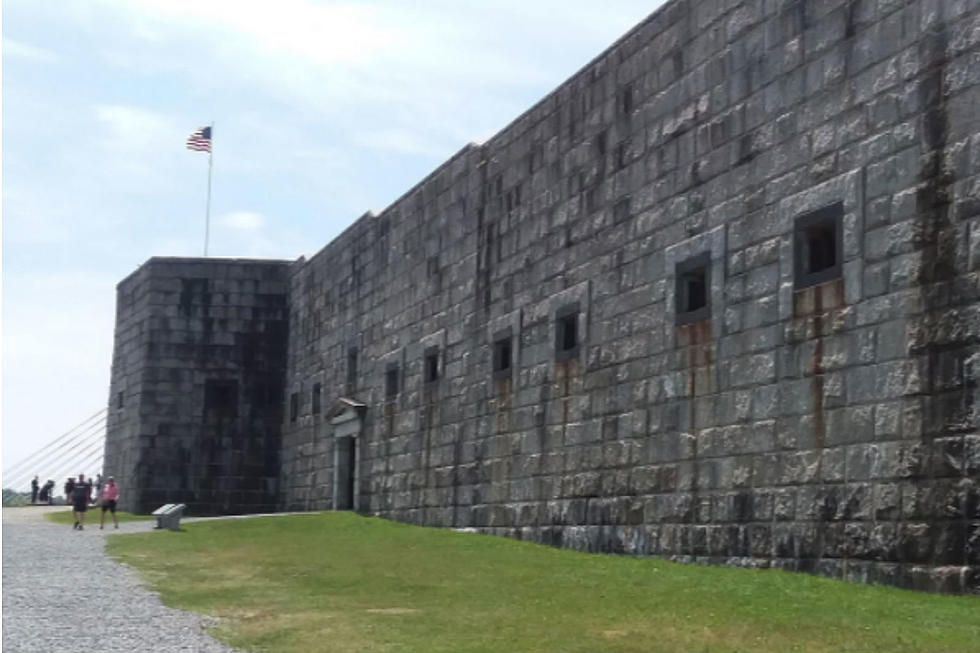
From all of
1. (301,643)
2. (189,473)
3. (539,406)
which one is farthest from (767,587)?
(189,473)

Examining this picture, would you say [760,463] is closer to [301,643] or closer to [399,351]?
[301,643]

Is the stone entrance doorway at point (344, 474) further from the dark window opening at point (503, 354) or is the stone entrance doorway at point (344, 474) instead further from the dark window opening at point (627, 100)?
the dark window opening at point (627, 100)

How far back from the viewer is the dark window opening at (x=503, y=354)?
2139cm

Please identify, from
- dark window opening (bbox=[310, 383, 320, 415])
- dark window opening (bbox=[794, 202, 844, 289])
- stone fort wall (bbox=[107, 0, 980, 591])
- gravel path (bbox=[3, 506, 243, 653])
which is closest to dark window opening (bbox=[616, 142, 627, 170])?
stone fort wall (bbox=[107, 0, 980, 591])

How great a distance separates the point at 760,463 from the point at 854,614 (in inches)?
153

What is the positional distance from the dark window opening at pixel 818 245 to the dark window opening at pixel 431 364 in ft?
37.3

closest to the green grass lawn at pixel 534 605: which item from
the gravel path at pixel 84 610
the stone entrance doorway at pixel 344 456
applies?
the gravel path at pixel 84 610

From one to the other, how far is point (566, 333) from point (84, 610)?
8193mm

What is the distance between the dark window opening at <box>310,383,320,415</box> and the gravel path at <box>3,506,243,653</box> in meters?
10.8

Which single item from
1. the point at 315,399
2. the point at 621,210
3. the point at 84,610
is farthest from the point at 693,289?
the point at 315,399

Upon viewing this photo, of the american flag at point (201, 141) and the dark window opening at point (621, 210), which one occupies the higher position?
the american flag at point (201, 141)

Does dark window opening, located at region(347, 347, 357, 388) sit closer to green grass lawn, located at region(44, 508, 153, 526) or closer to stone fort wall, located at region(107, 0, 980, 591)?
stone fort wall, located at region(107, 0, 980, 591)

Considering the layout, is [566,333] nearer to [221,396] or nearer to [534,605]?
→ [534,605]

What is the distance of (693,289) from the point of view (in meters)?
16.2
